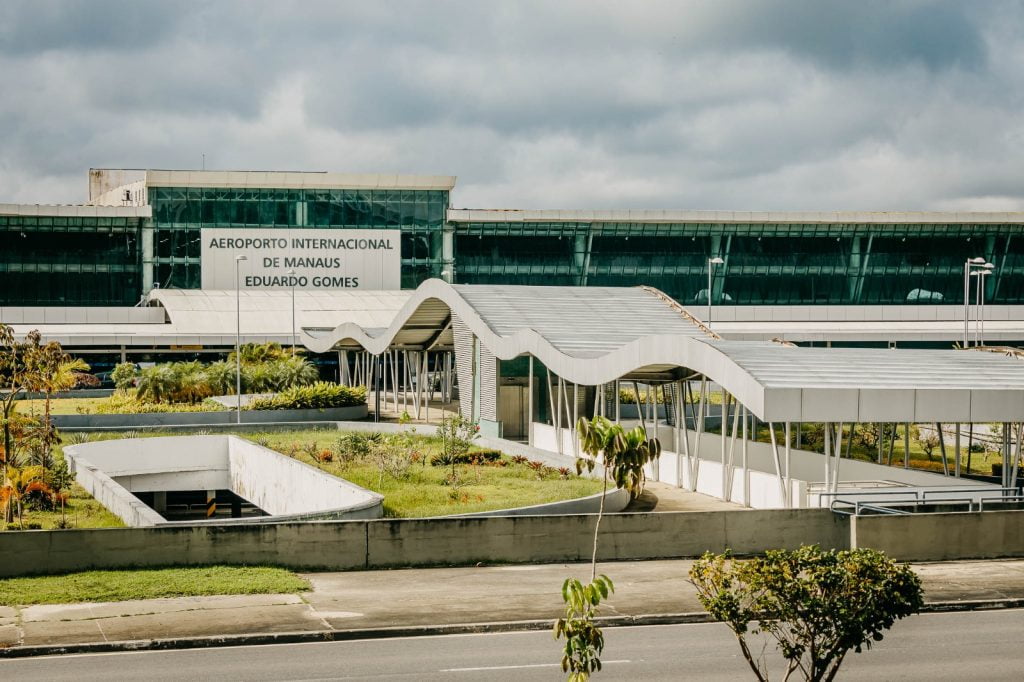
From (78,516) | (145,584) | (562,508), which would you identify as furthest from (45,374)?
(562,508)

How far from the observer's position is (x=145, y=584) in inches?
934

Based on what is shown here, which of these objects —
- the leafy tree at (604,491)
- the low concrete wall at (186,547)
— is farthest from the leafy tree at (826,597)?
the low concrete wall at (186,547)

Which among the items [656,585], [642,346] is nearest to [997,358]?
[642,346]

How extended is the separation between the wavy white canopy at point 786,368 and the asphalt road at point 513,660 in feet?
26.0

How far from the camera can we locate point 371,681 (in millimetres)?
17859

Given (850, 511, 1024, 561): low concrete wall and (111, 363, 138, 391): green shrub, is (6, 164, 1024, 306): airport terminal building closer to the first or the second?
(111, 363, 138, 391): green shrub

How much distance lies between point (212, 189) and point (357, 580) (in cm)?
7832

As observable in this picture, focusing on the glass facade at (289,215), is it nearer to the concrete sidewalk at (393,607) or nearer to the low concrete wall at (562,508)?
the low concrete wall at (562,508)

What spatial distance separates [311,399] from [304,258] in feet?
139

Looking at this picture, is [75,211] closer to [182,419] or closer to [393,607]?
[182,419]

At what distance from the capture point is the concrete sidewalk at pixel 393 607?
67.3ft

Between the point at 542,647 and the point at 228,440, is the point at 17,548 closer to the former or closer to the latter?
the point at 542,647

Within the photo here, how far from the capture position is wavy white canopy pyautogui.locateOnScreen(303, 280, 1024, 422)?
1128 inches

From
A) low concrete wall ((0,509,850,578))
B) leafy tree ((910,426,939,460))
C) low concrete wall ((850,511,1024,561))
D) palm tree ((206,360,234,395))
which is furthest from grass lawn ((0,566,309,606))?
palm tree ((206,360,234,395))
